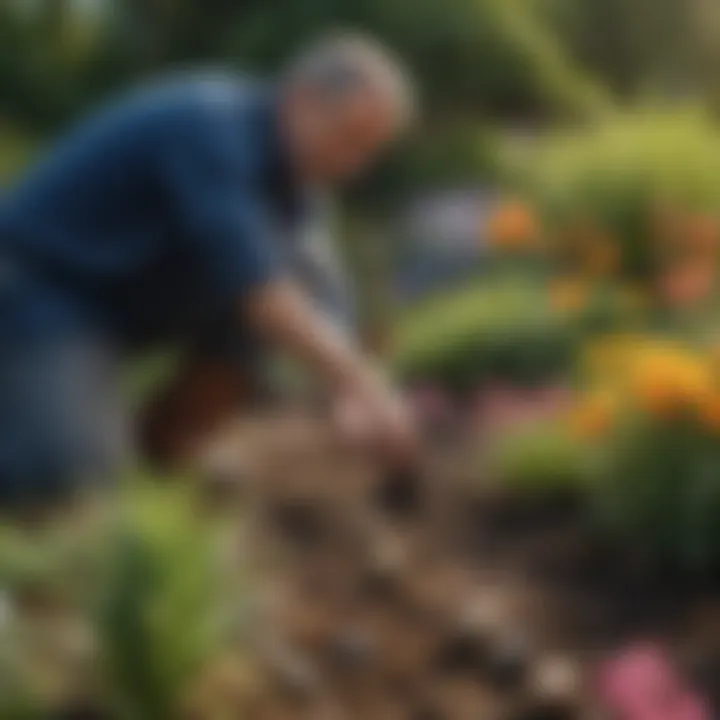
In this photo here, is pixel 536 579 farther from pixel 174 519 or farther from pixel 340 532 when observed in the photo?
pixel 174 519

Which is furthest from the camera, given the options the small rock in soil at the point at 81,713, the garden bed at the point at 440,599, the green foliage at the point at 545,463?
the green foliage at the point at 545,463

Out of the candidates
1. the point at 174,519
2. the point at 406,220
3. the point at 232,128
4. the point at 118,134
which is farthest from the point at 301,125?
the point at 406,220

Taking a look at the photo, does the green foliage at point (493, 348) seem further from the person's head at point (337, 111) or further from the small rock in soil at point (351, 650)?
the small rock in soil at point (351, 650)

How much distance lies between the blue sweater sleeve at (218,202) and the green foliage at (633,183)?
1.38 meters

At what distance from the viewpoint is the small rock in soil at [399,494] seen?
2.98 metres

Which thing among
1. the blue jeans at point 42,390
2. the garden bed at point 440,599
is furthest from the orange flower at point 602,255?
the blue jeans at point 42,390

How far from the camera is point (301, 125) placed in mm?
2756

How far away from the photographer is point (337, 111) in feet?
8.72

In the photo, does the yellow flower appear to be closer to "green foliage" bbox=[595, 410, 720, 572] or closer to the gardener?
the gardener

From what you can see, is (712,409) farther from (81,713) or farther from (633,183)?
(633,183)

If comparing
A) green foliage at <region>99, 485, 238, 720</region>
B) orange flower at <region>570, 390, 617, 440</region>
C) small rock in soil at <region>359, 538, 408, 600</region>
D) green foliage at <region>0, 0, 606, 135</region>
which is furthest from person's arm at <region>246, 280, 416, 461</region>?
green foliage at <region>0, 0, 606, 135</region>

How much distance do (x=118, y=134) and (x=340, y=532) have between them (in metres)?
0.75

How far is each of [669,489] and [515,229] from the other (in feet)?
5.58

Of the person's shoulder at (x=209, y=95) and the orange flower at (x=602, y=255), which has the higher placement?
the orange flower at (x=602, y=255)
